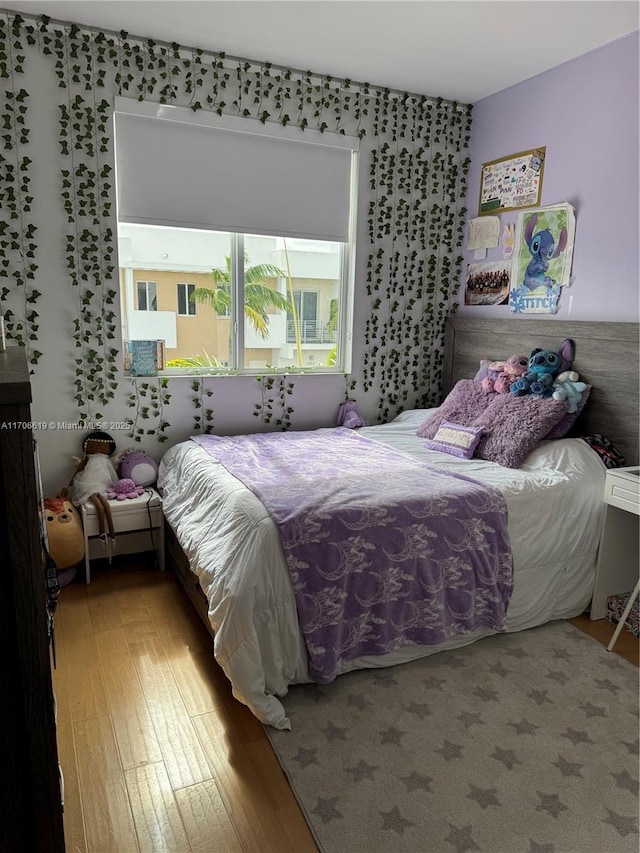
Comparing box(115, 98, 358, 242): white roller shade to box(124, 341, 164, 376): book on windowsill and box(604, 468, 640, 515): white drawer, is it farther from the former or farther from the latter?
box(604, 468, 640, 515): white drawer

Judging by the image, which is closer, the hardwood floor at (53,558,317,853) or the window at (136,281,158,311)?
the hardwood floor at (53,558,317,853)

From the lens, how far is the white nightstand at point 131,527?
3084 mm

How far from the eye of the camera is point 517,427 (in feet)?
10.0

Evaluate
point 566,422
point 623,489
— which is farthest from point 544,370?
point 623,489

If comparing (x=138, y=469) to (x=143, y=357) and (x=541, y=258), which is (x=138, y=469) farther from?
(x=541, y=258)

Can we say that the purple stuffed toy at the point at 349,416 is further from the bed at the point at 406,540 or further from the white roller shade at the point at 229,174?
the white roller shade at the point at 229,174

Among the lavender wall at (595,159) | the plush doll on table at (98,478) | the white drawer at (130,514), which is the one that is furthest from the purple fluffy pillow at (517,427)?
the plush doll on table at (98,478)

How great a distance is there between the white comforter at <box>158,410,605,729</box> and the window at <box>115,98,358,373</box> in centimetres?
81

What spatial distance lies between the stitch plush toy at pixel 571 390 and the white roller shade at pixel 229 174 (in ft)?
5.46

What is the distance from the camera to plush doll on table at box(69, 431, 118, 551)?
310 cm

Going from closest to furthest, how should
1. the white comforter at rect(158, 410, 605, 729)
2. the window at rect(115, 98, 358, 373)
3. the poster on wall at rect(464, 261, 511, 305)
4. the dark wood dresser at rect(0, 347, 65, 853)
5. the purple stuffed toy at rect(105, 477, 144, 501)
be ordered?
1. the dark wood dresser at rect(0, 347, 65, 853)
2. the white comforter at rect(158, 410, 605, 729)
3. the purple stuffed toy at rect(105, 477, 144, 501)
4. the window at rect(115, 98, 358, 373)
5. the poster on wall at rect(464, 261, 511, 305)

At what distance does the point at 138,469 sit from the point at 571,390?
2365 millimetres

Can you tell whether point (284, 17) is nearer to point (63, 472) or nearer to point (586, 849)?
point (63, 472)

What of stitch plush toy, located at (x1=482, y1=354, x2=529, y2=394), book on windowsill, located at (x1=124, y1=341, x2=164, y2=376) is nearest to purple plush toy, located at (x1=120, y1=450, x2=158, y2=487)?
book on windowsill, located at (x1=124, y1=341, x2=164, y2=376)
